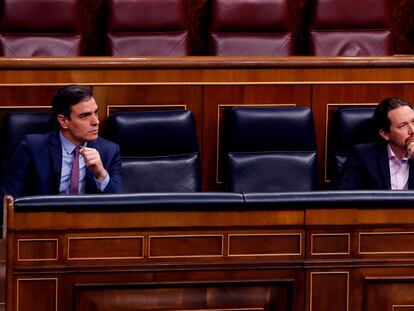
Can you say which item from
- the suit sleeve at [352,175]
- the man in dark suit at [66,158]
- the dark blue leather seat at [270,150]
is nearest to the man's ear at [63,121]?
the man in dark suit at [66,158]

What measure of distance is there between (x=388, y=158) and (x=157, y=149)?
1.06 ft

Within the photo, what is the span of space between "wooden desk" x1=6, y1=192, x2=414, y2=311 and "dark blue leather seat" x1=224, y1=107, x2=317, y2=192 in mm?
461

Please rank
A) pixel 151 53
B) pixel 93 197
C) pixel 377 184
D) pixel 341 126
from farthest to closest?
1. pixel 151 53
2. pixel 341 126
3. pixel 377 184
4. pixel 93 197

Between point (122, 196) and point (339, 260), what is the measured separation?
0.72 ft

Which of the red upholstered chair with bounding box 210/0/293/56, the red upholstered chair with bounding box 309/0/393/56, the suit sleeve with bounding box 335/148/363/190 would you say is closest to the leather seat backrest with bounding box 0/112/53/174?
the suit sleeve with bounding box 335/148/363/190

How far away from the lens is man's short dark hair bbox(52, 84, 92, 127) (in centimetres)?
129

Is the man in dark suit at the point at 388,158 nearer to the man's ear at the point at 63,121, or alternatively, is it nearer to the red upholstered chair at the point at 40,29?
the man's ear at the point at 63,121

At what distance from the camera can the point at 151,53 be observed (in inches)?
71.2

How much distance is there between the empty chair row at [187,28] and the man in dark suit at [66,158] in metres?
0.51

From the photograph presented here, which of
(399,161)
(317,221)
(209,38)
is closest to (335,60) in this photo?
(399,161)

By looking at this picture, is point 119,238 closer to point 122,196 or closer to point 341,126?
point 122,196

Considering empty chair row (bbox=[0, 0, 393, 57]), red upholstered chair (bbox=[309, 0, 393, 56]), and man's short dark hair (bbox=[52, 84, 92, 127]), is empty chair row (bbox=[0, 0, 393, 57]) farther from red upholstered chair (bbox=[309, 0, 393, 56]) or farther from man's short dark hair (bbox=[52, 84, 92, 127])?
man's short dark hair (bbox=[52, 84, 92, 127])

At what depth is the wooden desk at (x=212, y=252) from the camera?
91 cm

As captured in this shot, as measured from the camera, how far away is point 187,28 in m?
1.88
